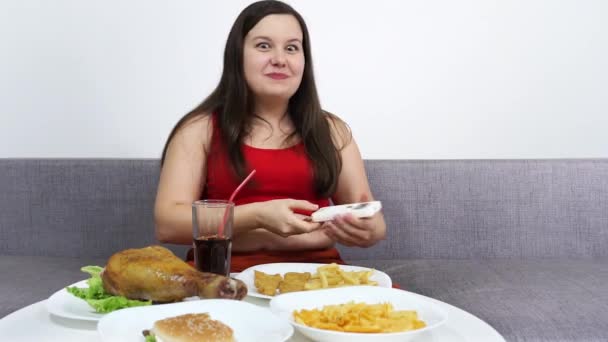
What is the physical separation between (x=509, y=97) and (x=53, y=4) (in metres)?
1.76

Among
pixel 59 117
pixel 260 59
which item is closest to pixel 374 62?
pixel 260 59

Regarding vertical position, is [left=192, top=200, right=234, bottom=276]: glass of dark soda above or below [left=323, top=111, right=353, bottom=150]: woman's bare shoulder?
below

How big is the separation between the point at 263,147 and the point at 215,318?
1.04 m

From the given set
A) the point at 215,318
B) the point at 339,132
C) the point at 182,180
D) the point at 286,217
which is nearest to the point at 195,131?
the point at 182,180

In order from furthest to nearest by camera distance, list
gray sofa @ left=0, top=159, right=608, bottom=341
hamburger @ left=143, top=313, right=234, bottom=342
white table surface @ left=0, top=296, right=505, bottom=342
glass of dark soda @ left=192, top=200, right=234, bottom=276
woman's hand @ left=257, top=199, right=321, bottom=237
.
Result: gray sofa @ left=0, top=159, right=608, bottom=341, woman's hand @ left=257, top=199, right=321, bottom=237, glass of dark soda @ left=192, top=200, right=234, bottom=276, white table surface @ left=0, top=296, right=505, bottom=342, hamburger @ left=143, top=313, right=234, bottom=342

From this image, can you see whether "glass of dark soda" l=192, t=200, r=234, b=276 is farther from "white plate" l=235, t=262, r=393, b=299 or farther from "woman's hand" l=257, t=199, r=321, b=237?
"woman's hand" l=257, t=199, r=321, b=237

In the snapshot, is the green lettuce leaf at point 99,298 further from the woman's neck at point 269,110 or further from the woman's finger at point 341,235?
the woman's neck at point 269,110

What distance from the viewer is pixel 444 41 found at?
9.36 feet

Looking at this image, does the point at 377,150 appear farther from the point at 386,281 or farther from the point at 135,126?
the point at 386,281

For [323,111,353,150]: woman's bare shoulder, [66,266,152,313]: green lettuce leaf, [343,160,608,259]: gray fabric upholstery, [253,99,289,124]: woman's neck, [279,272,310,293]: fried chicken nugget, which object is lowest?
[343,160,608,259]: gray fabric upholstery

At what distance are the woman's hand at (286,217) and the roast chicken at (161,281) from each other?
0.37 m

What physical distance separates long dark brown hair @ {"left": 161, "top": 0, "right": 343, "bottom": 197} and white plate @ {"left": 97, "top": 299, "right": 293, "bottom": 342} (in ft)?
3.01

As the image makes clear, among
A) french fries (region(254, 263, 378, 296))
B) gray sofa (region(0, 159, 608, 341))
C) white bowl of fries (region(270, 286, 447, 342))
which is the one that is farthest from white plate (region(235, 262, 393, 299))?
gray sofa (region(0, 159, 608, 341))

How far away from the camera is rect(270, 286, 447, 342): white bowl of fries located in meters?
1.05
